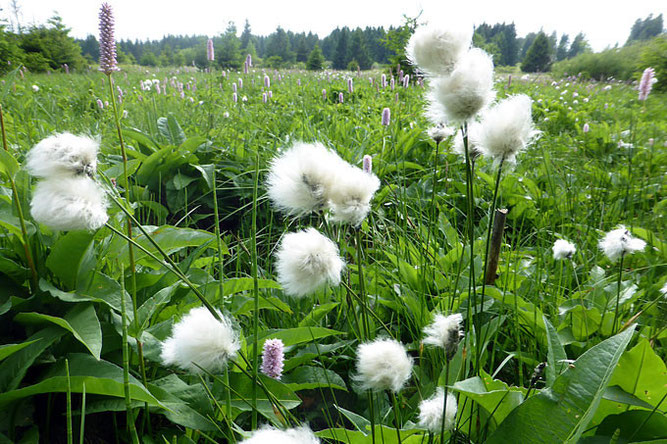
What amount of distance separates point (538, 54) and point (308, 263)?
52901 millimetres

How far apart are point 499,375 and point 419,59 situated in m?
0.98

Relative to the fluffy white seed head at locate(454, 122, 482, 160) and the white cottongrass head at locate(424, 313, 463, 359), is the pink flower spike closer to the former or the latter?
the white cottongrass head at locate(424, 313, 463, 359)

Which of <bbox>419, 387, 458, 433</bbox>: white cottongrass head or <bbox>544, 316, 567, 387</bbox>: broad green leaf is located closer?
<bbox>419, 387, 458, 433</bbox>: white cottongrass head

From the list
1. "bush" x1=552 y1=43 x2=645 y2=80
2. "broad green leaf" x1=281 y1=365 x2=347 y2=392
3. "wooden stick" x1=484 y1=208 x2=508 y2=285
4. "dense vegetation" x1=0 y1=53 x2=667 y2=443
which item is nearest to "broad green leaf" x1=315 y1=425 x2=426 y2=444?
"dense vegetation" x1=0 y1=53 x2=667 y2=443

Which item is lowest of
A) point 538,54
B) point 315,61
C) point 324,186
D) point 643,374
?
point 643,374

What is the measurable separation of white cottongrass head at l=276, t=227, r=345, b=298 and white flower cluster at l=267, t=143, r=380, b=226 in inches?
2.2

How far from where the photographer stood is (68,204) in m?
0.60

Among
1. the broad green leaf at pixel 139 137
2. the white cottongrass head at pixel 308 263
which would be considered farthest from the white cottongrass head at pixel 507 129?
the broad green leaf at pixel 139 137

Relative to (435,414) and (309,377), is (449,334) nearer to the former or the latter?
(435,414)

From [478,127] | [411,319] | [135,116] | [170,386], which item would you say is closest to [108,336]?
[170,386]

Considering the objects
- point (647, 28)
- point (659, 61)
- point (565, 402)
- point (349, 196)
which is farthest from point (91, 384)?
point (647, 28)

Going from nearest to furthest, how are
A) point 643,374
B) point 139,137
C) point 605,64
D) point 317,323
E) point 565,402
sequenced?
point 565,402, point 643,374, point 317,323, point 139,137, point 605,64

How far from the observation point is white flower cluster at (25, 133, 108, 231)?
0.61m

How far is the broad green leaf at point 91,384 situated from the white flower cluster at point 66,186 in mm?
360
